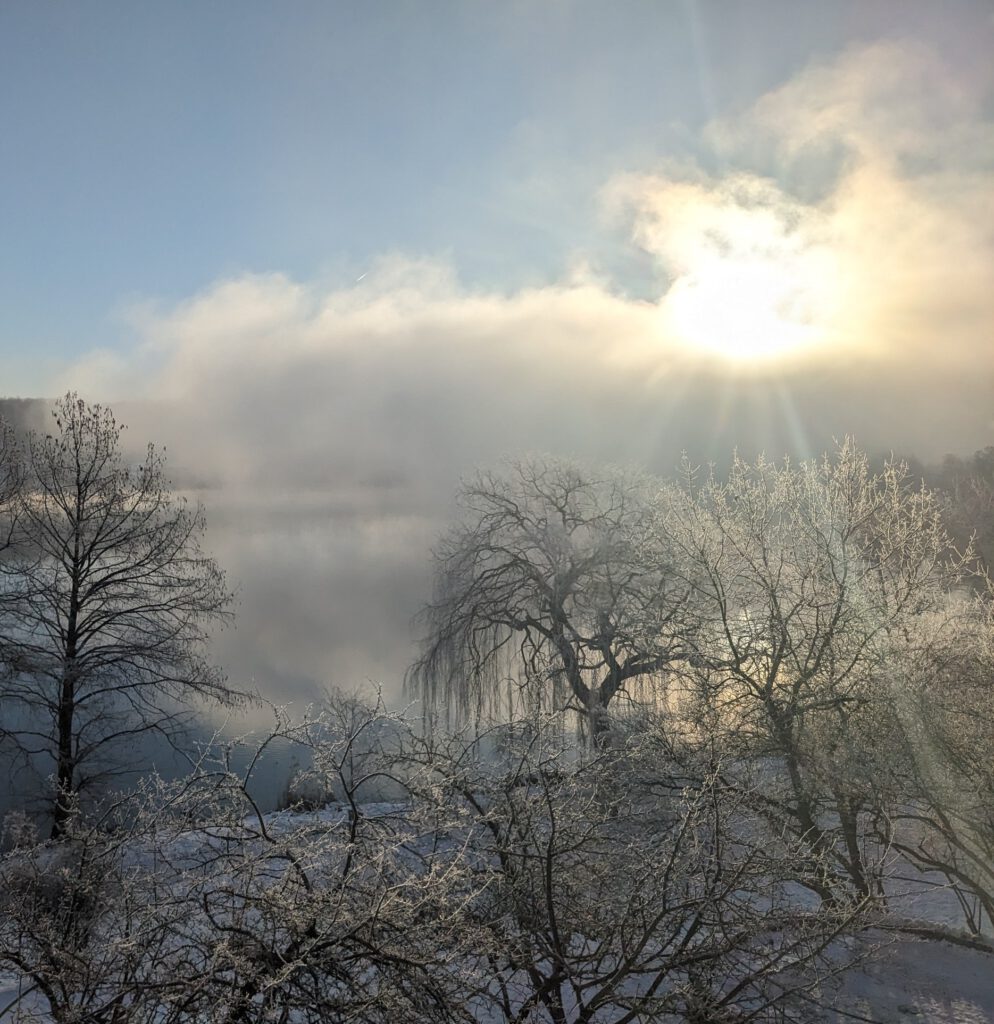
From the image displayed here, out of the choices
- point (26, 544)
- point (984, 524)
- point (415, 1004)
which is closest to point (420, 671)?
point (26, 544)

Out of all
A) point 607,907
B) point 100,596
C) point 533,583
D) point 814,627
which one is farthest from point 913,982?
point 100,596

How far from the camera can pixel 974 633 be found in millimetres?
8953

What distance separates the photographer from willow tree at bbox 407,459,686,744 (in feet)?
52.0

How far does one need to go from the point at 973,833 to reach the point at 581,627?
8759mm

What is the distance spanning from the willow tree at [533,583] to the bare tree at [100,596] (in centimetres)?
451

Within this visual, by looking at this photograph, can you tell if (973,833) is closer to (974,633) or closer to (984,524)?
(974,633)

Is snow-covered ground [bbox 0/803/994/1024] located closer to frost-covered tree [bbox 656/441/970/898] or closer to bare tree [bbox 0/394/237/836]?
frost-covered tree [bbox 656/441/970/898]

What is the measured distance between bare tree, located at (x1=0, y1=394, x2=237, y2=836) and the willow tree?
4513 millimetres

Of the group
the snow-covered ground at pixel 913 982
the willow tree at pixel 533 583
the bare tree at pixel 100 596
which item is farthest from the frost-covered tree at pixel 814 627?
the bare tree at pixel 100 596

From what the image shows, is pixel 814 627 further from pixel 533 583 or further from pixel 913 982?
pixel 533 583

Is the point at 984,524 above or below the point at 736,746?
above

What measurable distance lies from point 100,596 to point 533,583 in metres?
7.82

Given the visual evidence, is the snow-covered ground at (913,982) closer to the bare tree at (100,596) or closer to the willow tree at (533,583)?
the bare tree at (100,596)

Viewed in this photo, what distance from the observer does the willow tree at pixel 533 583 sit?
52.0 feet
